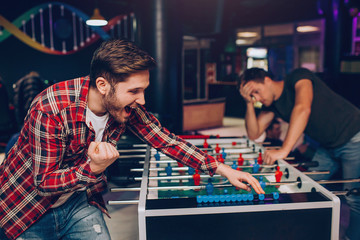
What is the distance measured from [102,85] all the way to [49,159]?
1.14ft

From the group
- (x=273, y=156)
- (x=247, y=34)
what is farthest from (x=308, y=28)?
(x=273, y=156)

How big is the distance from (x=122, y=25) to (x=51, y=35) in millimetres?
1679

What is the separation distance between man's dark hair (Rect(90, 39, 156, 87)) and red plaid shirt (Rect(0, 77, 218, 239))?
11 centimetres

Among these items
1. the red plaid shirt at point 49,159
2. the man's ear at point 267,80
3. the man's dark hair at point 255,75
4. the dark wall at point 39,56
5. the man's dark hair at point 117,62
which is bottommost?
the red plaid shirt at point 49,159

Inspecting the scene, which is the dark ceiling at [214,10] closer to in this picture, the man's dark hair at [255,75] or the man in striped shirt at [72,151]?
the man's dark hair at [255,75]

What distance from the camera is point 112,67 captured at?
1.34 meters

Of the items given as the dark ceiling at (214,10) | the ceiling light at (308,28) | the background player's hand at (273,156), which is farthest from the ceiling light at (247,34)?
the background player's hand at (273,156)

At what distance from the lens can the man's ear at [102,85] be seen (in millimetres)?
1358

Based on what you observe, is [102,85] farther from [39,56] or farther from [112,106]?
[39,56]

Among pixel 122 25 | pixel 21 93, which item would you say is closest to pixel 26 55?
pixel 122 25

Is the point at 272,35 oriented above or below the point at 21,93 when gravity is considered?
above

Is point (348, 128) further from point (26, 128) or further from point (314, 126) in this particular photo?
point (26, 128)

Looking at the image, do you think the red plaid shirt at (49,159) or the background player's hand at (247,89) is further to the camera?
the background player's hand at (247,89)

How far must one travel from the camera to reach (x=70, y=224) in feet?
5.04
